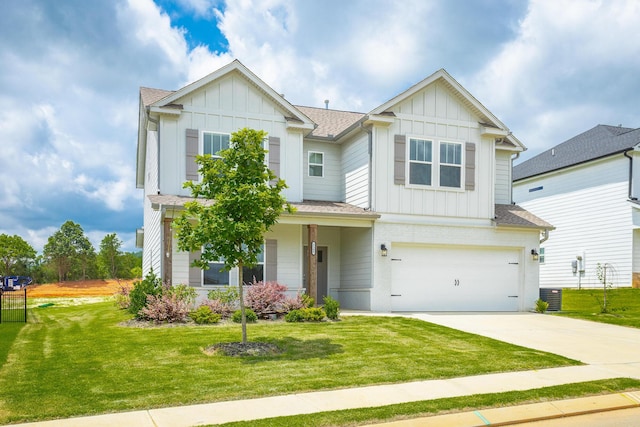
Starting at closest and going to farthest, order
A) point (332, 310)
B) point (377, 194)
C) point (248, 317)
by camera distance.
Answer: point (248, 317)
point (332, 310)
point (377, 194)

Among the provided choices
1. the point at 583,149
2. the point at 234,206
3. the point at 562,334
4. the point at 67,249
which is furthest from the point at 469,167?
the point at 67,249

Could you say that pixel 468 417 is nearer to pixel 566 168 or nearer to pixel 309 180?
pixel 309 180

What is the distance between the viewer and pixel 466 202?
1839 centimetres

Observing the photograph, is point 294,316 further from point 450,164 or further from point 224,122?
point 450,164

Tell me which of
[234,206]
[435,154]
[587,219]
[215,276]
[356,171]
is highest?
[435,154]

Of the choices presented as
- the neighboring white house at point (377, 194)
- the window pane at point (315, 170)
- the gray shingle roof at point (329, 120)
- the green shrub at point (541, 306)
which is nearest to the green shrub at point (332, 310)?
the neighboring white house at point (377, 194)

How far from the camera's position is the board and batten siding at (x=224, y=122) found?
53.7 ft

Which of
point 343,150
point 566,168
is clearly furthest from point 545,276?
point 343,150

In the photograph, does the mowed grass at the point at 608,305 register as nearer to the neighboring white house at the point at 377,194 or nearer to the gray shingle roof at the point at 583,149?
the neighboring white house at the point at 377,194

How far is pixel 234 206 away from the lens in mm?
10141

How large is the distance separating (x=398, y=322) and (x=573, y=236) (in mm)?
14909

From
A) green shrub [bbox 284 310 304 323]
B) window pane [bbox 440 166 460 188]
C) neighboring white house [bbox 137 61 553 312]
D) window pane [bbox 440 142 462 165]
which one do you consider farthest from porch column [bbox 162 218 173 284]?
window pane [bbox 440 142 462 165]

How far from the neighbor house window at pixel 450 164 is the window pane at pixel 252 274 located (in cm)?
642

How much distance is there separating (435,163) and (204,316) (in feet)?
29.2
